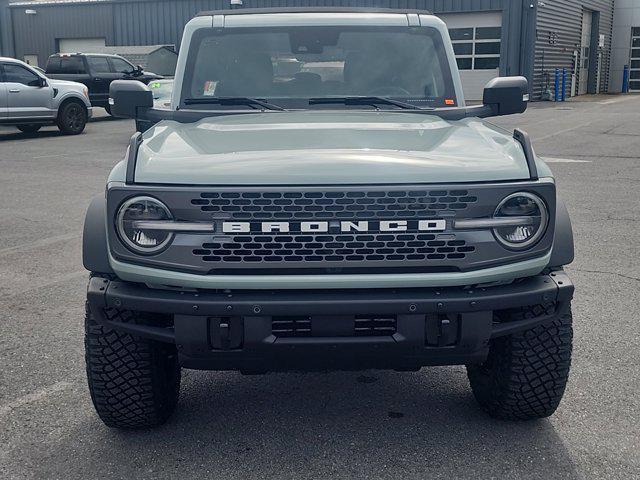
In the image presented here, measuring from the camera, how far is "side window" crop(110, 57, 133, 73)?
73.4 feet

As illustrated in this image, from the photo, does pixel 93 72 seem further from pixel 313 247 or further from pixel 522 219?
pixel 522 219

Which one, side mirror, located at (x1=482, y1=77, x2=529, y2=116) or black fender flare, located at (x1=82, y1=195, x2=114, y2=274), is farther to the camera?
side mirror, located at (x1=482, y1=77, x2=529, y2=116)

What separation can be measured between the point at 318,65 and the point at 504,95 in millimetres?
1035

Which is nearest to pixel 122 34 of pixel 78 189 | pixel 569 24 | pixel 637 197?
pixel 569 24

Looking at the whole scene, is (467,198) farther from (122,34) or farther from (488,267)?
(122,34)

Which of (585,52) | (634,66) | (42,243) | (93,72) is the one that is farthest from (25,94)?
(634,66)

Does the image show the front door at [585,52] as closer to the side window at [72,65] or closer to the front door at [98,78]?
the front door at [98,78]

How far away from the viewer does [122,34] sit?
36406 millimetres

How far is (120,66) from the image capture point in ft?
74.1

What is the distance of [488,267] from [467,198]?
26 cm

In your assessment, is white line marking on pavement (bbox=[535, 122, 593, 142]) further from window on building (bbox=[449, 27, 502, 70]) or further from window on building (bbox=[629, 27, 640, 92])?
window on building (bbox=[629, 27, 640, 92])

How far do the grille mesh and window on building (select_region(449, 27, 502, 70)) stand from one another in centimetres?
3005

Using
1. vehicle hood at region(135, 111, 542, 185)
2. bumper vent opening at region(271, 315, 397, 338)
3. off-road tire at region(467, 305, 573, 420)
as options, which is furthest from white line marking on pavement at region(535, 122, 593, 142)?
bumper vent opening at region(271, 315, 397, 338)

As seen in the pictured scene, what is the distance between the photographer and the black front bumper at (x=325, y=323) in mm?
2760
